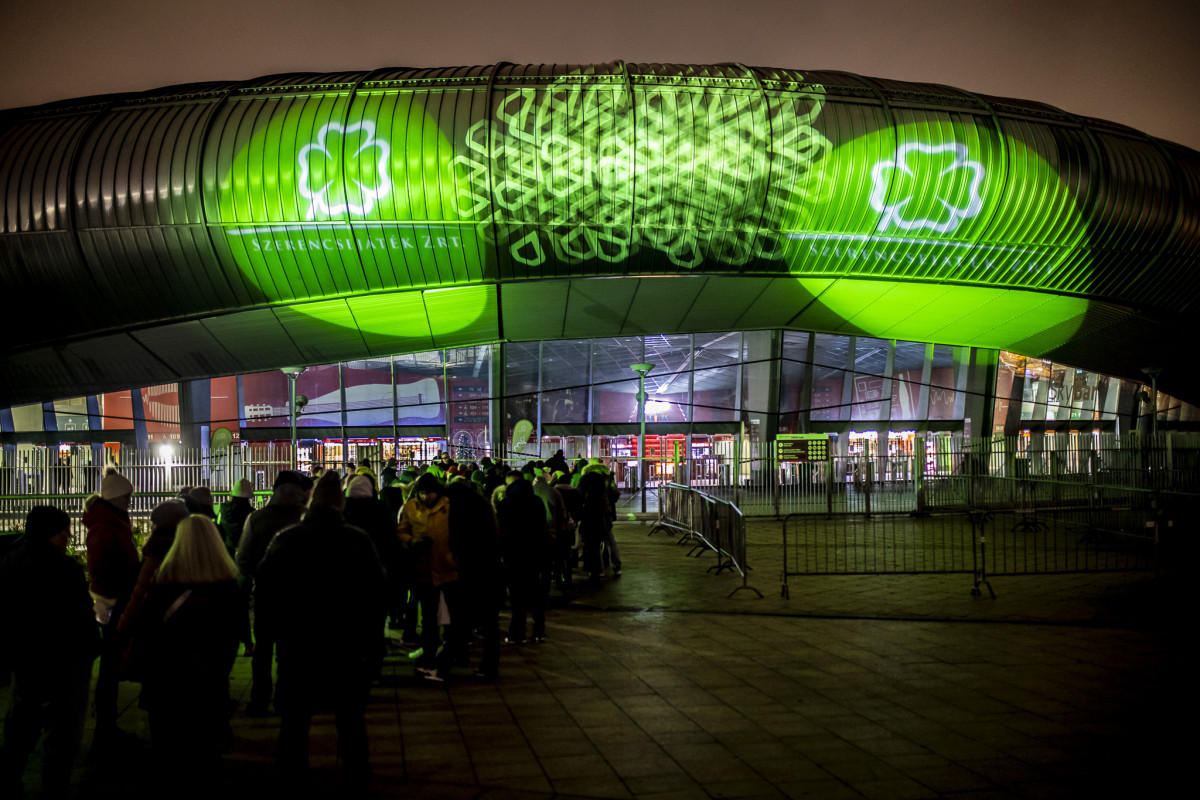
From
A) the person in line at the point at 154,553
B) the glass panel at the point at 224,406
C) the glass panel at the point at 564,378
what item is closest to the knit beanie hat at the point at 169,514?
the person in line at the point at 154,553

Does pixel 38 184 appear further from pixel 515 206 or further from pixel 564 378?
pixel 564 378

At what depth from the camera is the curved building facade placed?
20188 millimetres

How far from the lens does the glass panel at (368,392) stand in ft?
87.2

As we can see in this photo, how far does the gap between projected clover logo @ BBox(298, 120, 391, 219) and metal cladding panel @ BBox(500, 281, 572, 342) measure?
12.5 ft

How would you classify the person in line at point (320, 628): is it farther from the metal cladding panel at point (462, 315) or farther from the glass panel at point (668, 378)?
the glass panel at point (668, 378)

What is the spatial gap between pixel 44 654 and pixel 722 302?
2105 cm

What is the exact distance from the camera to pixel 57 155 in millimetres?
20266

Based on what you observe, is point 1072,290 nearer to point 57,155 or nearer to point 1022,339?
point 1022,339

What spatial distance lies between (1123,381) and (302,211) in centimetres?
2612

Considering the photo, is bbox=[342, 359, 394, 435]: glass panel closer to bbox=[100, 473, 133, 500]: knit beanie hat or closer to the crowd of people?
bbox=[100, 473, 133, 500]: knit beanie hat

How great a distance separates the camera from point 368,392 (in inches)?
1054

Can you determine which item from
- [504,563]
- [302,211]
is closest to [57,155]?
[302,211]

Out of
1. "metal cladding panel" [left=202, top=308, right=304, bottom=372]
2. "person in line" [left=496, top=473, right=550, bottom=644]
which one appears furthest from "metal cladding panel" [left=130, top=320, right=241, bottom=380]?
"person in line" [left=496, top=473, right=550, bottom=644]

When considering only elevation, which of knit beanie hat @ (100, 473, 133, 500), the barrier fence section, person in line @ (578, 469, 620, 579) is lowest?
the barrier fence section
